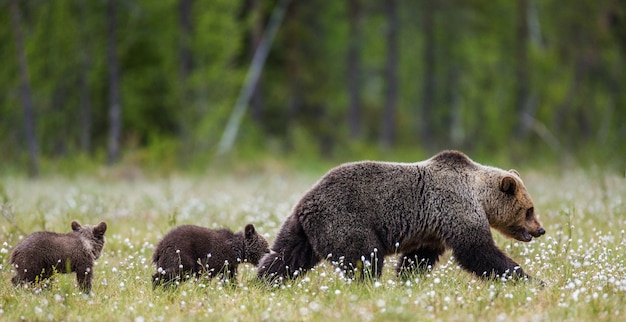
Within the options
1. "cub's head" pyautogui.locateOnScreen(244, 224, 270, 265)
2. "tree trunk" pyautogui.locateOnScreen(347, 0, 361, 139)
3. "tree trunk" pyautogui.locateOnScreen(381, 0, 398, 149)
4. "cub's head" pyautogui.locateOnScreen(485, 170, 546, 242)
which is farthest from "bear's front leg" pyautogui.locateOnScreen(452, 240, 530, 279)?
"tree trunk" pyautogui.locateOnScreen(347, 0, 361, 139)

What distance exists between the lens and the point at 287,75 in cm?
3788

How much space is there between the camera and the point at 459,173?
9.20 metres

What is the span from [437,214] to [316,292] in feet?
6.09

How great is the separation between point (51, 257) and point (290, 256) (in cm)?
241

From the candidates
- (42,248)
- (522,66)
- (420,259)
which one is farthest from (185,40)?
(42,248)

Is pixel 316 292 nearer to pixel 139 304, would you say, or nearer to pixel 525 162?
pixel 139 304

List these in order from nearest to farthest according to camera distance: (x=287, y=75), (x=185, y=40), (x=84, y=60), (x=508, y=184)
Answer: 1. (x=508, y=184)
2. (x=185, y=40)
3. (x=84, y=60)
4. (x=287, y=75)

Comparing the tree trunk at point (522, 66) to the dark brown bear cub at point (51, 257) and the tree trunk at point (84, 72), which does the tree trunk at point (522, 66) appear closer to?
the tree trunk at point (84, 72)

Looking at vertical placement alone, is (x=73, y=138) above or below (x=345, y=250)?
below

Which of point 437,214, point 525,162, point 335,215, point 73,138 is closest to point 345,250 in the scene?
point 335,215

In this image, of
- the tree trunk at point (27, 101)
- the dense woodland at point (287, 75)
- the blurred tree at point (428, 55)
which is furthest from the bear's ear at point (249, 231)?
the blurred tree at point (428, 55)

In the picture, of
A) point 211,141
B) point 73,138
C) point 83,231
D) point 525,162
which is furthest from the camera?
point 73,138

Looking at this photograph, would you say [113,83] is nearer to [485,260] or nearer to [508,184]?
[508,184]

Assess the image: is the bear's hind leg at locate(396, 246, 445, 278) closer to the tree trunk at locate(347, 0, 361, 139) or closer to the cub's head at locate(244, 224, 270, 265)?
the cub's head at locate(244, 224, 270, 265)
